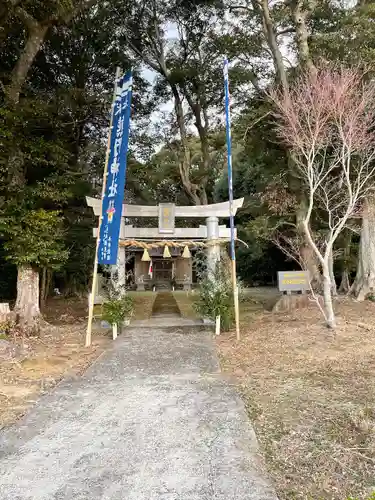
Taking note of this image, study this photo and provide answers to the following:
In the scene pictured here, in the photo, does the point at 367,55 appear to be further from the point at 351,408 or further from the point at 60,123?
the point at 351,408

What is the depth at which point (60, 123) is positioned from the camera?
9.30 metres

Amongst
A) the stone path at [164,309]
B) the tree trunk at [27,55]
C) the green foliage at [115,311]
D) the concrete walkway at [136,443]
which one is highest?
the tree trunk at [27,55]

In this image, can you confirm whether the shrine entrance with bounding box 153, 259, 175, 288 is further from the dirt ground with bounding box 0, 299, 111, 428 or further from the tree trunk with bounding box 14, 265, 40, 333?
the tree trunk with bounding box 14, 265, 40, 333

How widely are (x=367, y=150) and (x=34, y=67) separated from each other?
958 centimetres

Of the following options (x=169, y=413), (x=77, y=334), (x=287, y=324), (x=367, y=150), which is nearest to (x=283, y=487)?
(x=169, y=413)

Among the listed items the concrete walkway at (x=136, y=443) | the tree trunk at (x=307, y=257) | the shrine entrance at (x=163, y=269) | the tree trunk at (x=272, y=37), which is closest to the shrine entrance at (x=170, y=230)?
the tree trunk at (x=307, y=257)

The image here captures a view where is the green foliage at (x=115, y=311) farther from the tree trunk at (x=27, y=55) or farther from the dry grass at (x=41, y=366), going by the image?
the tree trunk at (x=27, y=55)

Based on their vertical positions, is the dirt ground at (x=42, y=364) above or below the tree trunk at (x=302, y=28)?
below

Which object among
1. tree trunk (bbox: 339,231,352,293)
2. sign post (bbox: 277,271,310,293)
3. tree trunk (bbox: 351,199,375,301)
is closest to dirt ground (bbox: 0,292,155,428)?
sign post (bbox: 277,271,310,293)

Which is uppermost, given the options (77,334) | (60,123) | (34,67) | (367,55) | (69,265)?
(34,67)

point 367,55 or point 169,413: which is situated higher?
point 367,55

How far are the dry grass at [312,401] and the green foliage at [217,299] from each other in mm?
523

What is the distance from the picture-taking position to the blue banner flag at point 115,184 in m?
7.44

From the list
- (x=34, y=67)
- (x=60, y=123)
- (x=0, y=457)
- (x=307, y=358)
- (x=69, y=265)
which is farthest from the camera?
(x=69, y=265)
